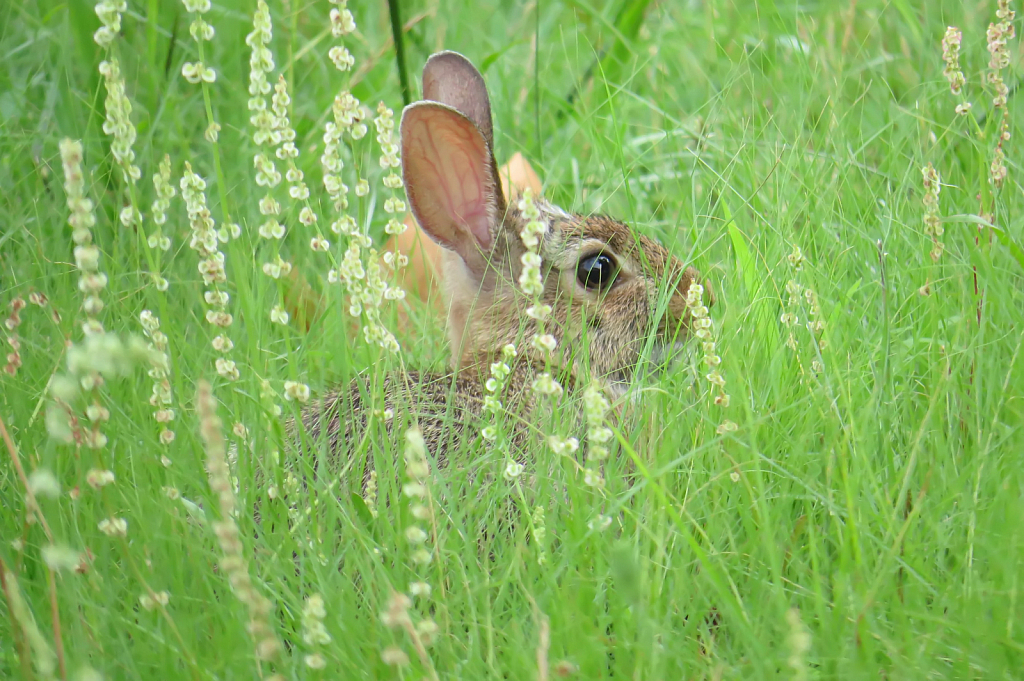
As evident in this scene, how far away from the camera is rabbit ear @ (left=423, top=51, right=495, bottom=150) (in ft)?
13.4

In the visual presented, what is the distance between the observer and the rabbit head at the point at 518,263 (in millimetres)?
3531

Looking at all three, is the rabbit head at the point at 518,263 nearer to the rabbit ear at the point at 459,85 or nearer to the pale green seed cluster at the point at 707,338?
the rabbit ear at the point at 459,85

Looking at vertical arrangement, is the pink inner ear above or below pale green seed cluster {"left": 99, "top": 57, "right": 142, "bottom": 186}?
below

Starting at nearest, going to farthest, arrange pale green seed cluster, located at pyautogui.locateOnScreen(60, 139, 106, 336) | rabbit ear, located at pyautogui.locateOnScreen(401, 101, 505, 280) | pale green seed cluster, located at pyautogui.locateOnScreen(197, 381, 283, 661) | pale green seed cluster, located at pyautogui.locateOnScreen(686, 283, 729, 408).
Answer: pale green seed cluster, located at pyautogui.locateOnScreen(197, 381, 283, 661) < pale green seed cluster, located at pyautogui.locateOnScreen(60, 139, 106, 336) < pale green seed cluster, located at pyautogui.locateOnScreen(686, 283, 729, 408) < rabbit ear, located at pyautogui.locateOnScreen(401, 101, 505, 280)

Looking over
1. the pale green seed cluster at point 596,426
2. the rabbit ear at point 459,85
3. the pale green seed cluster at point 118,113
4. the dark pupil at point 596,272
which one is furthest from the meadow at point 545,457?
the rabbit ear at point 459,85

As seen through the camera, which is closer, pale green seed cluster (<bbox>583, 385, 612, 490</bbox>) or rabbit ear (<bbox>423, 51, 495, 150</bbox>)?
pale green seed cluster (<bbox>583, 385, 612, 490</bbox>)

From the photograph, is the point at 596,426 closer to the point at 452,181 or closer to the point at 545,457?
the point at 545,457

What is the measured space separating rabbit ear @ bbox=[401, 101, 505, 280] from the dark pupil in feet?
1.11

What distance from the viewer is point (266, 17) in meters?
2.20

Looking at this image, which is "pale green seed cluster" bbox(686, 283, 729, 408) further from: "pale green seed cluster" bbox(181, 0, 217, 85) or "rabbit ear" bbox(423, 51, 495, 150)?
"rabbit ear" bbox(423, 51, 495, 150)

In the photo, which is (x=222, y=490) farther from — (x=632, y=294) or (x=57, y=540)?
(x=632, y=294)

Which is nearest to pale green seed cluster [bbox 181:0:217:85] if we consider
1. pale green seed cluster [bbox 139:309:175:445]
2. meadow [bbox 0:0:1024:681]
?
meadow [bbox 0:0:1024:681]

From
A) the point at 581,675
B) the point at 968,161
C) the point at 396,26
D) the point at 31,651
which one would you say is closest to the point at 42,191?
the point at 396,26

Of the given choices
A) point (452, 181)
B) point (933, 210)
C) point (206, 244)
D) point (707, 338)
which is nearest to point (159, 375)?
point (206, 244)
